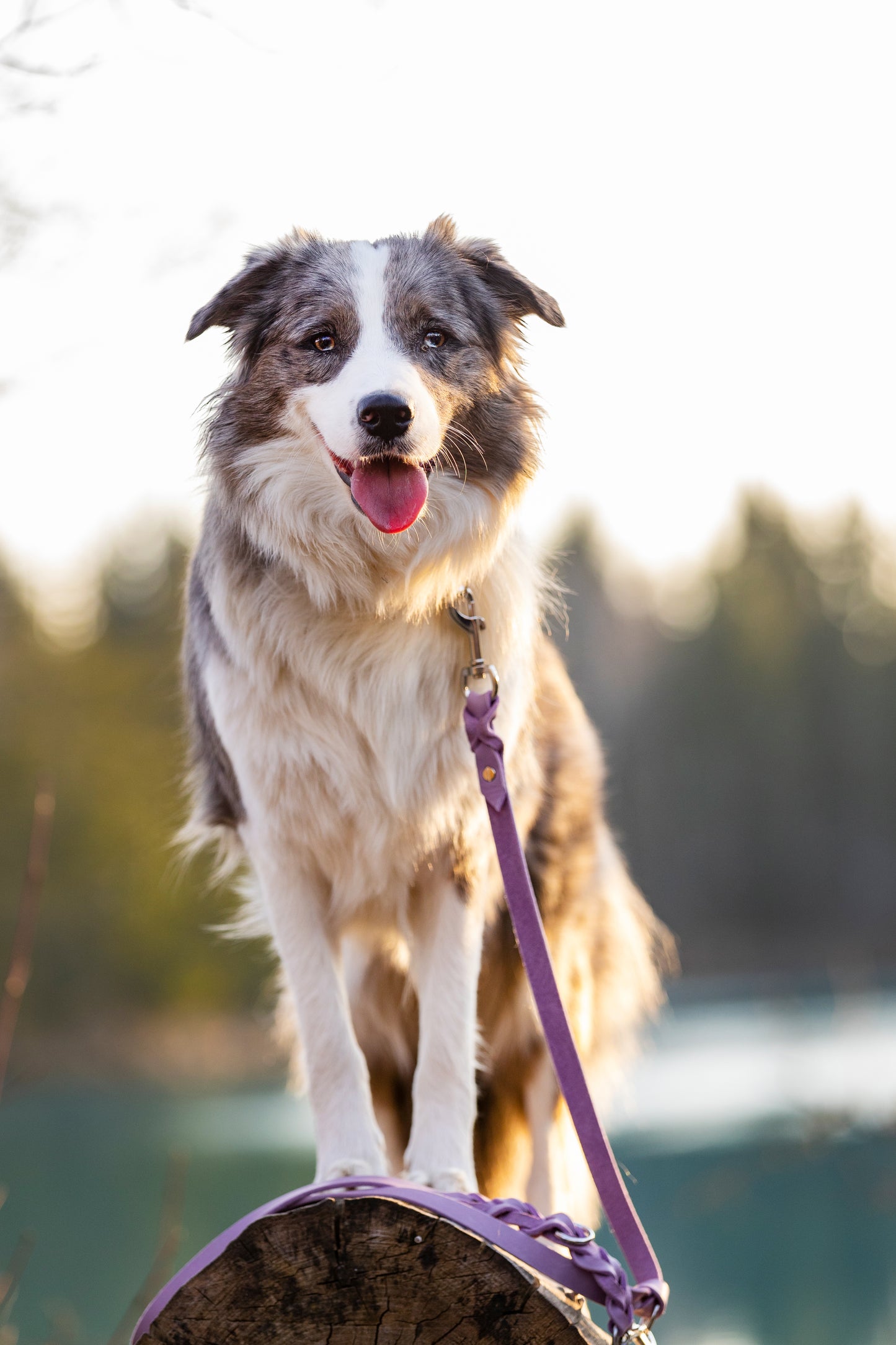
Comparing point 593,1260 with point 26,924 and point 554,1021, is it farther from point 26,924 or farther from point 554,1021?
point 26,924

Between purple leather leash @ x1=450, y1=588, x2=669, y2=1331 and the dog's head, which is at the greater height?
the dog's head

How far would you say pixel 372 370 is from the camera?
2.82 meters

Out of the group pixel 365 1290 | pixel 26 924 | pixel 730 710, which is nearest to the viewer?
pixel 365 1290

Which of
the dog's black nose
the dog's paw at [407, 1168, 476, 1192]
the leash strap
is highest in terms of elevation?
the dog's black nose

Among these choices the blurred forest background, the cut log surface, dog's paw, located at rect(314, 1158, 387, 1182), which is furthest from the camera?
the blurred forest background

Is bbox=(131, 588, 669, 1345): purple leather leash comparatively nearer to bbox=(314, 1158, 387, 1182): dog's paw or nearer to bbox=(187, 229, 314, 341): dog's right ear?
bbox=(314, 1158, 387, 1182): dog's paw

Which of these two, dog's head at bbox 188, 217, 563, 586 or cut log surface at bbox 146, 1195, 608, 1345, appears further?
dog's head at bbox 188, 217, 563, 586

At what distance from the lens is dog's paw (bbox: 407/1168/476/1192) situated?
2762mm

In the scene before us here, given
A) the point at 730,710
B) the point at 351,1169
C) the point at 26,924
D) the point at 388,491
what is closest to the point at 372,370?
the point at 388,491

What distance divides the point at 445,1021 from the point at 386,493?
1232 millimetres

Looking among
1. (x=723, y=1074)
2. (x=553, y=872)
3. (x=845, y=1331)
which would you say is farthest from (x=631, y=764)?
Answer: (x=553, y=872)

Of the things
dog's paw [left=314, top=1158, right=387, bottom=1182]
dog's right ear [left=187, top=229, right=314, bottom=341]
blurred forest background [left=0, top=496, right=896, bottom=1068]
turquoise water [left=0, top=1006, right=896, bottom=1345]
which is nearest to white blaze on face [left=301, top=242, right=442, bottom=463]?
dog's right ear [left=187, top=229, right=314, bottom=341]

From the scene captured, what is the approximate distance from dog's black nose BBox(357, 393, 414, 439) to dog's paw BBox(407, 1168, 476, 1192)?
1571 millimetres

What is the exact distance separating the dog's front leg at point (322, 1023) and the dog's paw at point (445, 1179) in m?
0.08
